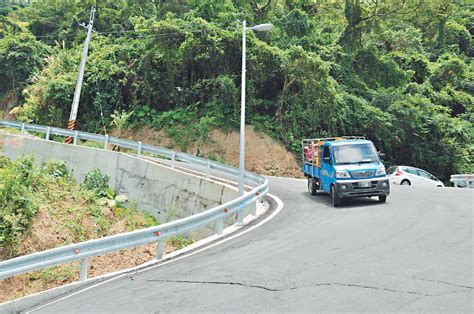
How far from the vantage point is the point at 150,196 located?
19.8 metres

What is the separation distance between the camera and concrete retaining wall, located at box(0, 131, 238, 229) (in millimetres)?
17000

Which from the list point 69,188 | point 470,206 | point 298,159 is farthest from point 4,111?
point 470,206

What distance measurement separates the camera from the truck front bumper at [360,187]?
1379 cm

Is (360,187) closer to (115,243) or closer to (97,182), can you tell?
(115,243)

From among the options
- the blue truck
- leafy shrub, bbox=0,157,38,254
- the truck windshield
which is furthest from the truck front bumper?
leafy shrub, bbox=0,157,38,254

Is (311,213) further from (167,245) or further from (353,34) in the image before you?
(353,34)

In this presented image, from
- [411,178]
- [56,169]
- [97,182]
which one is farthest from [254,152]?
[56,169]

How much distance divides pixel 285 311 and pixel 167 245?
9.61 meters

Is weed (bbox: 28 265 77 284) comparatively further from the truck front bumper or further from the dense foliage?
the dense foliage

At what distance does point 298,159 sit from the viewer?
97.6 feet

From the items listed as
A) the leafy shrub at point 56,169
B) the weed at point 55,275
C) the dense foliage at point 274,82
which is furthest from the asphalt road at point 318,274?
the dense foliage at point 274,82

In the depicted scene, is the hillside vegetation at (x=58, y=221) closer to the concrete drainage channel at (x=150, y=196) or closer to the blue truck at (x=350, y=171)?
the concrete drainage channel at (x=150, y=196)

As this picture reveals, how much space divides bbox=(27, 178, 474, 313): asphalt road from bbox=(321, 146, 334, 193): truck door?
3519 millimetres

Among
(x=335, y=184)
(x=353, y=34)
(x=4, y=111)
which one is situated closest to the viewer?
(x=335, y=184)
